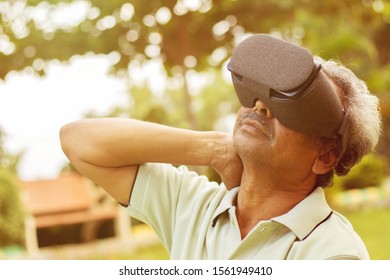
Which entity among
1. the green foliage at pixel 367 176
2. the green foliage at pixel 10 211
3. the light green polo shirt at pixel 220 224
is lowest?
the green foliage at pixel 367 176

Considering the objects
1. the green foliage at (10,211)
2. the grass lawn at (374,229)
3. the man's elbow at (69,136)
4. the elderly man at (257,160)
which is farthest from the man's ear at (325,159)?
the green foliage at (10,211)

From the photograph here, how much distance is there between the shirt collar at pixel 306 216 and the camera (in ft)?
3.38

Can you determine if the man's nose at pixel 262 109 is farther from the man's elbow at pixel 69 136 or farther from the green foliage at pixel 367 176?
the green foliage at pixel 367 176

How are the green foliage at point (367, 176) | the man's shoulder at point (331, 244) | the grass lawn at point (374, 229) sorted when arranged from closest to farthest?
the man's shoulder at point (331, 244)
the grass lawn at point (374, 229)
the green foliage at point (367, 176)

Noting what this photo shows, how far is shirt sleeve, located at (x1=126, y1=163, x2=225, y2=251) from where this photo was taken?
1158 mm

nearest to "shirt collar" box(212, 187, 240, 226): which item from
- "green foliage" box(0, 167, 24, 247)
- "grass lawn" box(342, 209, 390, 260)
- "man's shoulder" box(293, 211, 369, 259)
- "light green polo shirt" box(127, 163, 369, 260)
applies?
"light green polo shirt" box(127, 163, 369, 260)

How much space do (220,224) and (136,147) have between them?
0.20 meters

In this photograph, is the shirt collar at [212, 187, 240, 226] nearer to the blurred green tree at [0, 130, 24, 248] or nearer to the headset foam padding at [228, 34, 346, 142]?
the headset foam padding at [228, 34, 346, 142]

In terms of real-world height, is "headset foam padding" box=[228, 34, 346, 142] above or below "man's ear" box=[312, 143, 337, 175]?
above

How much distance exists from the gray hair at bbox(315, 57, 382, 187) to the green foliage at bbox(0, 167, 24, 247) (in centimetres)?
309

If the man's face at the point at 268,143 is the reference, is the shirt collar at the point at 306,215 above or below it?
below

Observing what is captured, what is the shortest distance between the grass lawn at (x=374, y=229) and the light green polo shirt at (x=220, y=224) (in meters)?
2.60
